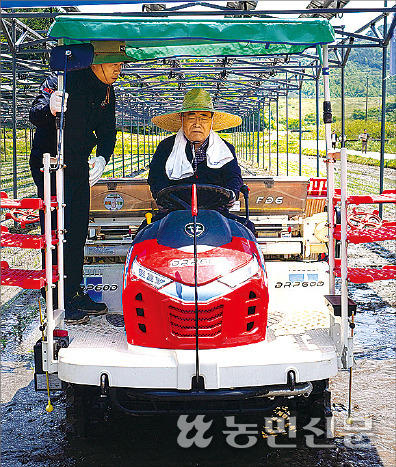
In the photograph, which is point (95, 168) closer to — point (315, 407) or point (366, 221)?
point (366, 221)

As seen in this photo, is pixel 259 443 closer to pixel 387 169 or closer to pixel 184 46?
pixel 184 46

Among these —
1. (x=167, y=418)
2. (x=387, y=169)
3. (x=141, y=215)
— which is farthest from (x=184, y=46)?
(x=387, y=169)

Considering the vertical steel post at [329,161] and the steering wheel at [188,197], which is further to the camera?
the steering wheel at [188,197]

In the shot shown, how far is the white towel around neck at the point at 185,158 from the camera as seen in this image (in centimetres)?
542

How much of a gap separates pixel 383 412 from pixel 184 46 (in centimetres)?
316

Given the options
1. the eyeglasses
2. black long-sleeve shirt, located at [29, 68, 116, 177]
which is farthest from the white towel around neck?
black long-sleeve shirt, located at [29, 68, 116, 177]

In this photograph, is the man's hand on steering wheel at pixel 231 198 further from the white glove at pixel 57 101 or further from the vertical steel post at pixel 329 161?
the white glove at pixel 57 101

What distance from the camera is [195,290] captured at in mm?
3688

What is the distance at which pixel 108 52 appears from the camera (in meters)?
5.14

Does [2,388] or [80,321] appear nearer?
[80,321]

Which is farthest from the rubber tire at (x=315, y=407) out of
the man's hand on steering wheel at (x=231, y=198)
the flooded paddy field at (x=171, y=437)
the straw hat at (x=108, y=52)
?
the straw hat at (x=108, y=52)

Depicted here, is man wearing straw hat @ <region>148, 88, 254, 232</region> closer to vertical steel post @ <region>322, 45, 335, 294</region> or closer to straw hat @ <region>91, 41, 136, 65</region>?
straw hat @ <region>91, 41, 136, 65</region>

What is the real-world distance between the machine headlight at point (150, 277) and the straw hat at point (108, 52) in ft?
6.03

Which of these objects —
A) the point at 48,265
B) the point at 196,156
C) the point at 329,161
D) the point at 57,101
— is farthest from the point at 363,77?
the point at 48,265
